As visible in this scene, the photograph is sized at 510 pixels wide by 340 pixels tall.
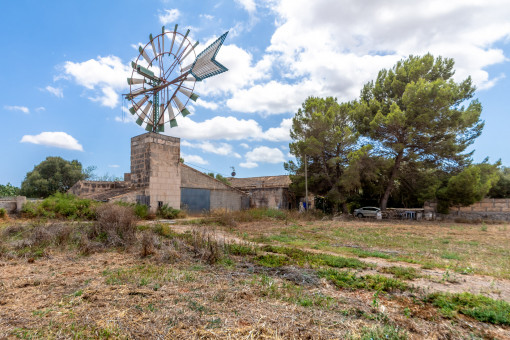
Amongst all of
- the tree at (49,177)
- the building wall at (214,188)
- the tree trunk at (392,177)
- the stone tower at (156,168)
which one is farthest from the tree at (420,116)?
the tree at (49,177)

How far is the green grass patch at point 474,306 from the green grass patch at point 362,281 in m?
0.58

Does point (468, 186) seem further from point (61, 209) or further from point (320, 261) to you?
point (61, 209)

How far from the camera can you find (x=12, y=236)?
8625mm

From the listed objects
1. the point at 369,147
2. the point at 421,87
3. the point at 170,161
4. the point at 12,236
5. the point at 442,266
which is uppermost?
the point at 421,87

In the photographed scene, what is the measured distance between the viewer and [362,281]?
16.8ft

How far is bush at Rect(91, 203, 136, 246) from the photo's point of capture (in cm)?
816

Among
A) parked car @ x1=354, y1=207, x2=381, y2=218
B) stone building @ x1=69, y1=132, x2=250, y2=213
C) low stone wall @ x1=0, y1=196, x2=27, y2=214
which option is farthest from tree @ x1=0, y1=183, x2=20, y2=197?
parked car @ x1=354, y1=207, x2=381, y2=218

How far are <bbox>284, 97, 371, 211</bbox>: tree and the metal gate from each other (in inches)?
362

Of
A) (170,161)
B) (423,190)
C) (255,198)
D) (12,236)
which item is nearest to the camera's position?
(12,236)

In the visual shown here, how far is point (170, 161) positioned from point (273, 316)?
14.0 meters

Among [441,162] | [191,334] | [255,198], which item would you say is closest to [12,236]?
[191,334]

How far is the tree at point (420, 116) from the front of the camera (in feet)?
73.0

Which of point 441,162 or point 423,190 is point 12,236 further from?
point 441,162

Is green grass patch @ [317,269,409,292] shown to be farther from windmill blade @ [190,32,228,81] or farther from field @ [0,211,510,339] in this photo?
windmill blade @ [190,32,228,81]
